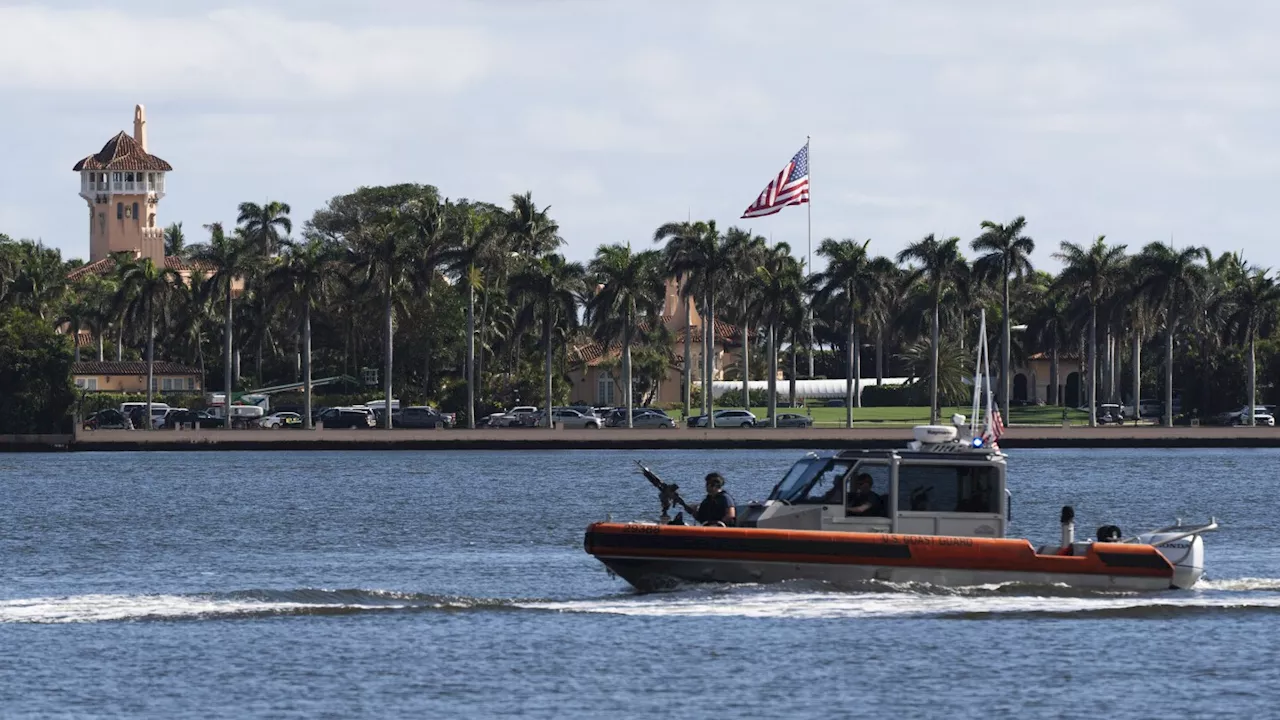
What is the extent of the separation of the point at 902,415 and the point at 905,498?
101m

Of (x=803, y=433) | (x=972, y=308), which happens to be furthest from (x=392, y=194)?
(x=803, y=433)

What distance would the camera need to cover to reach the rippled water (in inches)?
1009

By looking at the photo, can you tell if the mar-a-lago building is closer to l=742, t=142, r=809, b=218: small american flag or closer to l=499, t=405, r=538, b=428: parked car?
l=499, t=405, r=538, b=428: parked car

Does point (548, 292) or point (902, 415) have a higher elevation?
point (548, 292)

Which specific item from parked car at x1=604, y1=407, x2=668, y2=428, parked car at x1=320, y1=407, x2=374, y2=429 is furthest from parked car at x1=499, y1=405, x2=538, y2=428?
parked car at x1=320, y1=407, x2=374, y2=429

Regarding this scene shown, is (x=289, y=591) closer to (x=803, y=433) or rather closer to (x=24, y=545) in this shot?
(x=24, y=545)

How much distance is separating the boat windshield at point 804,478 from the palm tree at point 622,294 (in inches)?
3304

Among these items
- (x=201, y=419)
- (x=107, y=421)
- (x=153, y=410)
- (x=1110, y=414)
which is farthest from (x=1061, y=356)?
(x=107, y=421)

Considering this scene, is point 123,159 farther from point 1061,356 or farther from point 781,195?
point 781,195

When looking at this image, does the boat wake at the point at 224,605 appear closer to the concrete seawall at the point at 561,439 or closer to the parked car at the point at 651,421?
the concrete seawall at the point at 561,439

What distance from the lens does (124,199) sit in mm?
188750

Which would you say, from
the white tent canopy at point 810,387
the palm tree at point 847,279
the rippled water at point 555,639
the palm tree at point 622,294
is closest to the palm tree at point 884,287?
the palm tree at point 847,279

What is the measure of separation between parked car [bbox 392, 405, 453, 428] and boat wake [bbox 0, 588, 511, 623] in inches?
3239

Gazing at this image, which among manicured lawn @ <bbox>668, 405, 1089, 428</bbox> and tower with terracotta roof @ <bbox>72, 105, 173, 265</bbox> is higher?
tower with terracotta roof @ <bbox>72, 105, 173, 265</bbox>
